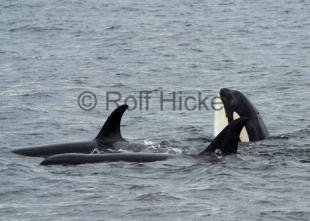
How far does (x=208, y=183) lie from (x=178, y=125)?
24.3 ft

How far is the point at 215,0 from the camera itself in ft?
202

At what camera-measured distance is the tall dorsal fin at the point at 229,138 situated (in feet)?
57.1

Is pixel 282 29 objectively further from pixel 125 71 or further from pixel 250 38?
pixel 125 71

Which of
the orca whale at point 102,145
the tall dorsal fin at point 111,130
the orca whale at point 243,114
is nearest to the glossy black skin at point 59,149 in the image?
the orca whale at point 102,145

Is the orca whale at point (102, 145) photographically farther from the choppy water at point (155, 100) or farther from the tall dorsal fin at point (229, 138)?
the tall dorsal fin at point (229, 138)

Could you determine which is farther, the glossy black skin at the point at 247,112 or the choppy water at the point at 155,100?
the glossy black skin at the point at 247,112

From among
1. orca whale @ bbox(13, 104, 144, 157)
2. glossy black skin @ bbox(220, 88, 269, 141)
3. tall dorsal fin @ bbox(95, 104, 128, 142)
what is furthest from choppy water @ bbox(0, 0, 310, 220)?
tall dorsal fin @ bbox(95, 104, 128, 142)

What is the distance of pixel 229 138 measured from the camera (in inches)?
692

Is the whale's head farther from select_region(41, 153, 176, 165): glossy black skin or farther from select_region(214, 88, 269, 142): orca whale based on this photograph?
select_region(41, 153, 176, 165): glossy black skin

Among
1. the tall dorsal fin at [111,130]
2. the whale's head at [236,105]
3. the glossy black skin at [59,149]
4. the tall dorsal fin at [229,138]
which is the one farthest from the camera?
the whale's head at [236,105]

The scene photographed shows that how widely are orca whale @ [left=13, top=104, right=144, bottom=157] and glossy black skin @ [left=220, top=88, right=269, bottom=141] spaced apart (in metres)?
2.31

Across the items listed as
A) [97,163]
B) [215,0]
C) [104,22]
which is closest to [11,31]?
[104,22]

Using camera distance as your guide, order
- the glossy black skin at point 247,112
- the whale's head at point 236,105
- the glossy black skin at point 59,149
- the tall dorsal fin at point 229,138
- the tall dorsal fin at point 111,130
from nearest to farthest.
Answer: the tall dorsal fin at point 229,138
the glossy black skin at point 59,149
the tall dorsal fin at point 111,130
the glossy black skin at point 247,112
the whale's head at point 236,105

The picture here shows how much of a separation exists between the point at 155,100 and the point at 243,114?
730cm
